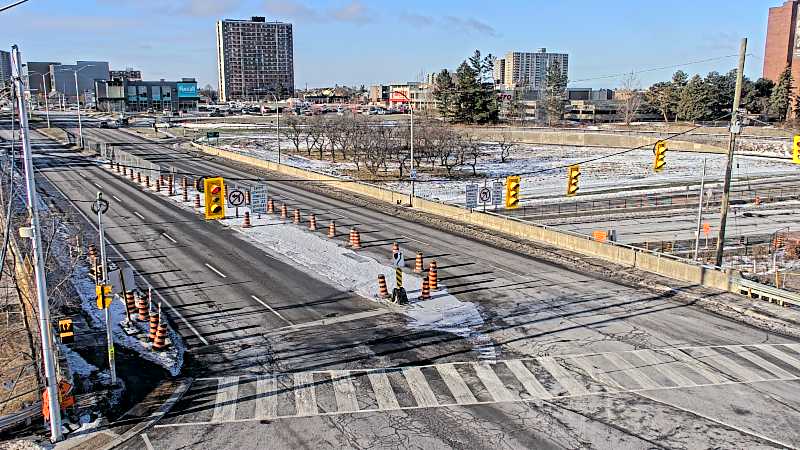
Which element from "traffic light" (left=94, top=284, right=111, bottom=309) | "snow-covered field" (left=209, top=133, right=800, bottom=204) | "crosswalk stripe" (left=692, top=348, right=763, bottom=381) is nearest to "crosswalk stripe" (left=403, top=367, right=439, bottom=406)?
"traffic light" (left=94, top=284, right=111, bottom=309)

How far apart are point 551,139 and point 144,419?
87013 millimetres

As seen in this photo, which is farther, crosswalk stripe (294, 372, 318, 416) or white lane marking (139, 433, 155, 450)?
crosswalk stripe (294, 372, 318, 416)

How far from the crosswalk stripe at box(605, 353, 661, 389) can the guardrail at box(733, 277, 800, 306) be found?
8.35 m

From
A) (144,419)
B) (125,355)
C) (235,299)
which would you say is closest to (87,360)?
(125,355)

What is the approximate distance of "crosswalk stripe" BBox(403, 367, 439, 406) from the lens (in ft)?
50.3

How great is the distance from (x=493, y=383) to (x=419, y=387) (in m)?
1.93

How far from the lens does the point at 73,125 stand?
11931cm

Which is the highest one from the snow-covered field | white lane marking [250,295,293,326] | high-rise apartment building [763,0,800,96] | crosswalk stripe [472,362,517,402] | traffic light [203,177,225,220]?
high-rise apartment building [763,0,800,96]

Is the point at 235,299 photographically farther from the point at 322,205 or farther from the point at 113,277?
the point at 322,205

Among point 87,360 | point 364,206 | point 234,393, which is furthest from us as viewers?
point 364,206

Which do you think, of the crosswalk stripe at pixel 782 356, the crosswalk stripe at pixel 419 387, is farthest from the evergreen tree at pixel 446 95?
the crosswalk stripe at pixel 419 387

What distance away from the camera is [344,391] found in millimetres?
15945

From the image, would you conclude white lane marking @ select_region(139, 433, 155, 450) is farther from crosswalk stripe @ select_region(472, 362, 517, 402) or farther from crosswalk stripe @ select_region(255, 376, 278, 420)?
crosswalk stripe @ select_region(472, 362, 517, 402)

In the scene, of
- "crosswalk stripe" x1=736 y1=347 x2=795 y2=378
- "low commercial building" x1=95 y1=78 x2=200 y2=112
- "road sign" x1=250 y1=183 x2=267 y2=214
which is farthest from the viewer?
"low commercial building" x1=95 y1=78 x2=200 y2=112
